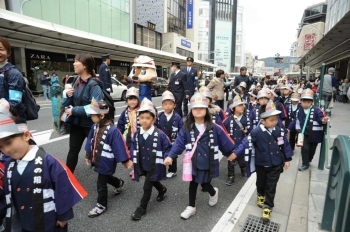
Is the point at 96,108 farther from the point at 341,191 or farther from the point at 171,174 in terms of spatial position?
the point at 341,191

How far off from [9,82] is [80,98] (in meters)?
0.87

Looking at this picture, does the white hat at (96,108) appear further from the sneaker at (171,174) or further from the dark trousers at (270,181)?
the dark trousers at (270,181)

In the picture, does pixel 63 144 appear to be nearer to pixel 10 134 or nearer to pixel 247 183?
pixel 247 183

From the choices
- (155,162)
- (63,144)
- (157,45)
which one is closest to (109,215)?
(155,162)

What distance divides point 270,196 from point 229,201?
617 millimetres

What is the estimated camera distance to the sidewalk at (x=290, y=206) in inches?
115

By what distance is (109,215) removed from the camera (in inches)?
122

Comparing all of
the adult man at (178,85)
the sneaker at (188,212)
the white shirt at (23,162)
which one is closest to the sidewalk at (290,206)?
the sneaker at (188,212)

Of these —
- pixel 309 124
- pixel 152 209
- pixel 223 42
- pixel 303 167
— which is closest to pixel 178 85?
pixel 309 124

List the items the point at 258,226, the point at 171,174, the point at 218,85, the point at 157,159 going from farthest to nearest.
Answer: the point at 218,85 → the point at 171,174 → the point at 157,159 → the point at 258,226

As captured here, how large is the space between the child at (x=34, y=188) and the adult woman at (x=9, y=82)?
1.03m

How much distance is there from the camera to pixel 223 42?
98875 millimetres

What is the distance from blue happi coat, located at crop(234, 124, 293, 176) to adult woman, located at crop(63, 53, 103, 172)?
1.99 meters

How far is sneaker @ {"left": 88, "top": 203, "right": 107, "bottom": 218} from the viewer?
3.05m
